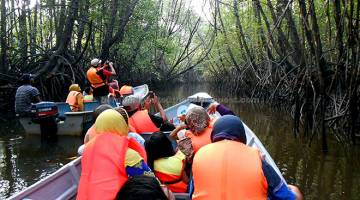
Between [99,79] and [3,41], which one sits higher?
[3,41]

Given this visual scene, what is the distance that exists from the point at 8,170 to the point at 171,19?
20898 mm

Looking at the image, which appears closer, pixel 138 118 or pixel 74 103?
pixel 138 118

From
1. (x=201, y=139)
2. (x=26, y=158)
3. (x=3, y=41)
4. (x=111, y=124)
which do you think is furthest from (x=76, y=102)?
(x=111, y=124)

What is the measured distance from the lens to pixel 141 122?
5.18 meters

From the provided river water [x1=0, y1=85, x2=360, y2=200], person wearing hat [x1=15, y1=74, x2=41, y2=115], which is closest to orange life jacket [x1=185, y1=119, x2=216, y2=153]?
river water [x1=0, y1=85, x2=360, y2=200]

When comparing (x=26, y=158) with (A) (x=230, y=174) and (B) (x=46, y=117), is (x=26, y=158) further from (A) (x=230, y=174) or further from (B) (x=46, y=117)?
(A) (x=230, y=174)

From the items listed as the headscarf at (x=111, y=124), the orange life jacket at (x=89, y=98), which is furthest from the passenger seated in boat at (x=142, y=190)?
the orange life jacket at (x=89, y=98)

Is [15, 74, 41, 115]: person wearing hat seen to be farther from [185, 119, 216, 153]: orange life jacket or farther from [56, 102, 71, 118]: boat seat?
[185, 119, 216, 153]: orange life jacket

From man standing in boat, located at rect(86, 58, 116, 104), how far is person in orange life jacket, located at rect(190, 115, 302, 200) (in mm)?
6741

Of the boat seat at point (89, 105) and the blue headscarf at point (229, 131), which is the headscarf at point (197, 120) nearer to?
the blue headscarf at point (229, 131)

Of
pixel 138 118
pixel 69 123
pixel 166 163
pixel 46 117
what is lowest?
pixel 69 123

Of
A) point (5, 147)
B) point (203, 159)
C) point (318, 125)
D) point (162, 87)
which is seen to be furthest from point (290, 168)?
point (162, 87)

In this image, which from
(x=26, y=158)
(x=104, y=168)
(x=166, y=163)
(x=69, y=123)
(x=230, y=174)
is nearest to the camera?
(x=230, y=174)

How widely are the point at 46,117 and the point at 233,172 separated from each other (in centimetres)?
597
